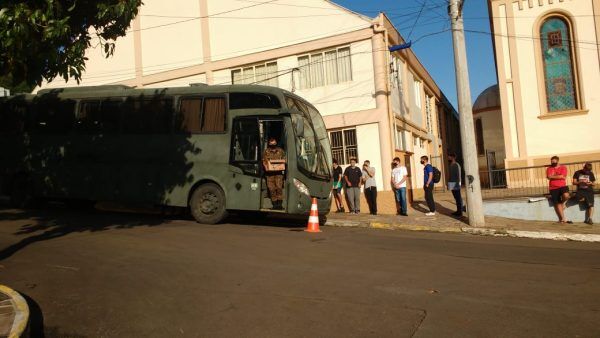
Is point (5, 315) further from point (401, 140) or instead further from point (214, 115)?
point (401, 140)

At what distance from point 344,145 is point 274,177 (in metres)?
6.39

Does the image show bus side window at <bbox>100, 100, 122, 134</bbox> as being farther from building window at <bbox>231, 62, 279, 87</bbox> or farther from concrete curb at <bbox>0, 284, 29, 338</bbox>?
building window at <bbox>231, 62, 279, 87</bbox>

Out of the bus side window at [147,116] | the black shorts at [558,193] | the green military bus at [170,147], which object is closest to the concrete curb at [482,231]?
the green military bus at [170,147]

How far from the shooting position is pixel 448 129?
3350 centimetres

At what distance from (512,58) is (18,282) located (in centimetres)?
1830

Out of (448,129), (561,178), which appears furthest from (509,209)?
(448,129)

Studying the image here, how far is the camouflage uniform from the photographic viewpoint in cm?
1002

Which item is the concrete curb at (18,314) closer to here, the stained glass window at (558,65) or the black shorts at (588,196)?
the black shorts at (588,196)

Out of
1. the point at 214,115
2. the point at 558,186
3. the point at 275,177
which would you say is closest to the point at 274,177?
the point at 275,177

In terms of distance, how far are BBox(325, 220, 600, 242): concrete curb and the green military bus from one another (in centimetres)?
108

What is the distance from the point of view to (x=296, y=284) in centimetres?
527

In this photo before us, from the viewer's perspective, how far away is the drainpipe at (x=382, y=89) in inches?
593

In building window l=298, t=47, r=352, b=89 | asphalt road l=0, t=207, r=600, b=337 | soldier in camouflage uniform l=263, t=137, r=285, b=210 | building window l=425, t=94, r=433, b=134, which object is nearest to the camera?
asphalt road l=0, t=207, r=600, b=337

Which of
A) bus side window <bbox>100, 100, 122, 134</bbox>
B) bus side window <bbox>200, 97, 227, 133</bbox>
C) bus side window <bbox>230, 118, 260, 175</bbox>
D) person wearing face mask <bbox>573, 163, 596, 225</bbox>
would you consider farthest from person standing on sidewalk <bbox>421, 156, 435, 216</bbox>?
bus side window <bbox>100, 100, 122, 134</bbox>
